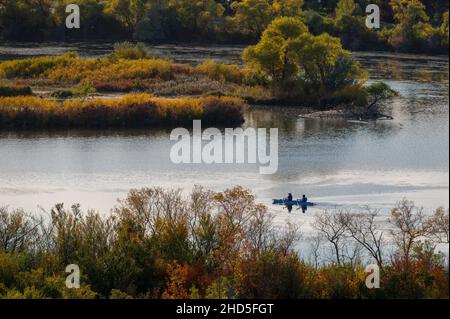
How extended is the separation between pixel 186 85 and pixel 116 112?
657cm

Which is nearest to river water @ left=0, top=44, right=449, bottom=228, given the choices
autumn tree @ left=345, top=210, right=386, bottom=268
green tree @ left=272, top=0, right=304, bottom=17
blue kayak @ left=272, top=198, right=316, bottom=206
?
blue kayak @ left=272, top=198, right=316, bottom=206

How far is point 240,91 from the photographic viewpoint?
43.5 metres

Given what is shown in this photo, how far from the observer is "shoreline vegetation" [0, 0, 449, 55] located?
57250mm

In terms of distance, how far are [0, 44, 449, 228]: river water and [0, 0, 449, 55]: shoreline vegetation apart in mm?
15748

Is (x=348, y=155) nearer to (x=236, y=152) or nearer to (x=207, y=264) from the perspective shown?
(x=236, y=152)

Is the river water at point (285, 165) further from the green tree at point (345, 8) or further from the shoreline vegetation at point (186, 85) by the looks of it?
the green tree at point (345, 8)

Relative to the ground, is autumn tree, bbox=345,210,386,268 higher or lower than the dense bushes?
lower

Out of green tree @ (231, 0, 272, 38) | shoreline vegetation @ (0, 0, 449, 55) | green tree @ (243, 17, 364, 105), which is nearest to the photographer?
green tree @ (243, 17, 364, 105)

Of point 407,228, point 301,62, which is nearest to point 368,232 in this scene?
point 407,228

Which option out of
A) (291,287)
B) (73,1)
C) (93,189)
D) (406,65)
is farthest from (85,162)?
(73,1)

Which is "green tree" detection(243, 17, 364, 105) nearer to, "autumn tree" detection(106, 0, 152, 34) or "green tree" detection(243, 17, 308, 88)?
"green tree" detection(243, 17, 308, 88)

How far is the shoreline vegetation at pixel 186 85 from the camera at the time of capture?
1524 inches

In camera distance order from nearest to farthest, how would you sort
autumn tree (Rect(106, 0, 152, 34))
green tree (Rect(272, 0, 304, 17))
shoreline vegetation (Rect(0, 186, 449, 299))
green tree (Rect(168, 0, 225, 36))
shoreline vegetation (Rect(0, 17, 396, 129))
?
shoreline vegetation (Rect(0, 186, 449, 299)), shoreline vegetation (Rect(0, 17, 396, 129)), green tree (Rect(272, 0, 304, 17)), green tree (Rect(168, 0, 225, 36)), autumn tree (Rect(106, 0, 152, 34))
